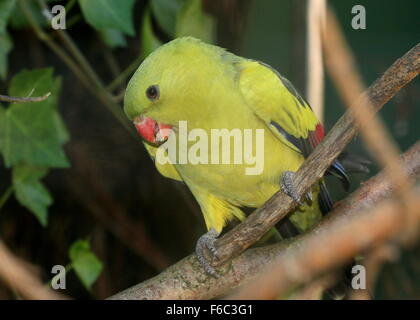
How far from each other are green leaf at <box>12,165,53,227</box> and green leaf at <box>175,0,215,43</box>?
A: 796 millimetres

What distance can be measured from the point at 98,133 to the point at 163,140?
1.24 meters

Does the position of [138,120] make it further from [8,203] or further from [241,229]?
[8,203]

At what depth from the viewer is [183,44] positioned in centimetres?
162

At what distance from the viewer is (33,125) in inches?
79.3

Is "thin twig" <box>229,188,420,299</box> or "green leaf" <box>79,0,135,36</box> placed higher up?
"green leaf" <box>79,0,135,36</box>

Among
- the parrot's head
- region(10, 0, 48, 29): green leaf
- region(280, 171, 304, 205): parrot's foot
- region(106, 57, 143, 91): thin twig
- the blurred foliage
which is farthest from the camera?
region(10, 0, 48, 29): green leaf

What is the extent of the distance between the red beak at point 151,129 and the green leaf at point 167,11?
747 mm

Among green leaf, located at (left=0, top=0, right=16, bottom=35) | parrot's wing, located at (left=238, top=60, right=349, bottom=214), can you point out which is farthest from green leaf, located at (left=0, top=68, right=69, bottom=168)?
parrot's wing, located at (left=238, top=60, right=349, bottom=214)

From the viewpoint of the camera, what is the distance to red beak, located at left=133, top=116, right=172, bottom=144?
1655 millimetres

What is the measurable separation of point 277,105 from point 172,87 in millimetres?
335

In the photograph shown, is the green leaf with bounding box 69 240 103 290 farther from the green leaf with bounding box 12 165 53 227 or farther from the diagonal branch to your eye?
the diagonal branch

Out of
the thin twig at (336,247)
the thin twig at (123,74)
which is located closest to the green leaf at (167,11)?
the thin twig at (123,74)

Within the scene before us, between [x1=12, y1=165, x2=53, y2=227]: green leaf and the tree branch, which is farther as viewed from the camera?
[x1=12, y1=165, x2=53, y2=227]: green leaf
